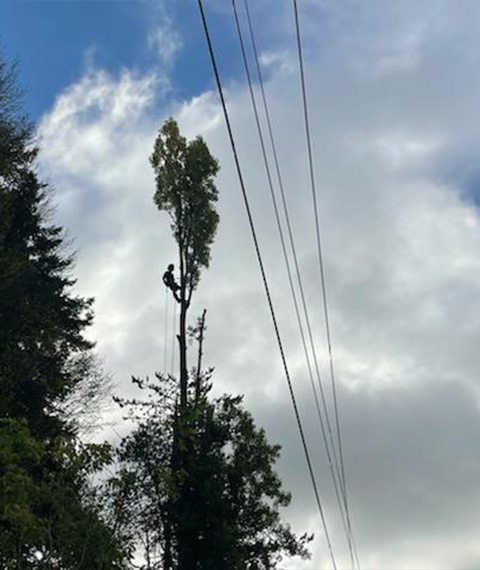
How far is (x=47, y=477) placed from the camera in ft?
40.6

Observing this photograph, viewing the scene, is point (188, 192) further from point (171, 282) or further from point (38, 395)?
point (38, 395)

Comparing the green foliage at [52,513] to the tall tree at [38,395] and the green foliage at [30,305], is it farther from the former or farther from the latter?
the green foliage at [30,305]

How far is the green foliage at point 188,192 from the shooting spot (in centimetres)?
2845

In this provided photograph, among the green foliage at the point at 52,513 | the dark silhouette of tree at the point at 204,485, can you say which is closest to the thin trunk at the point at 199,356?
the dark silhouette of tree at the point at 204,485

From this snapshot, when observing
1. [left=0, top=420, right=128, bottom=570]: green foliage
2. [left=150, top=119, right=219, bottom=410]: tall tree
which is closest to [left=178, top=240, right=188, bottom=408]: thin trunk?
[left=150, top=119, right=219, bottom=410]: tall tree

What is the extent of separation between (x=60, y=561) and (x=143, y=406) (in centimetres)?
1275

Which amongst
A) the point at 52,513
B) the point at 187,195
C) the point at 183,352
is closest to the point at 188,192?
the point at 187,195

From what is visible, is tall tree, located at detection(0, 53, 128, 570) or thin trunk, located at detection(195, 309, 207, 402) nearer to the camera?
tall tree, located at detection(0, 53, 128, 570)

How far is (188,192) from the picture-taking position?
29.5 m

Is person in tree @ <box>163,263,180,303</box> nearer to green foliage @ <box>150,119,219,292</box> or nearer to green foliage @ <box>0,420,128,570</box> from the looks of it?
green foliage @ <box>150,119,219,292</box>

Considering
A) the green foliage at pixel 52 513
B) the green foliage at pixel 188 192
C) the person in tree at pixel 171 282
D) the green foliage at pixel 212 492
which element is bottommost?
the green foliage at pixel 52 513

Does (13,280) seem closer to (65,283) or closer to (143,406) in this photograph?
(65,283)

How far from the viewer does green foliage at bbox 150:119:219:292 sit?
28453 millimetres

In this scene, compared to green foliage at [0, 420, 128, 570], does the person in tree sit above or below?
above
